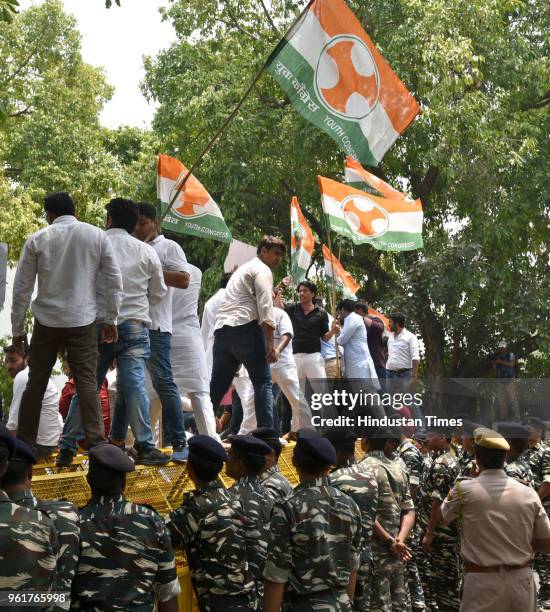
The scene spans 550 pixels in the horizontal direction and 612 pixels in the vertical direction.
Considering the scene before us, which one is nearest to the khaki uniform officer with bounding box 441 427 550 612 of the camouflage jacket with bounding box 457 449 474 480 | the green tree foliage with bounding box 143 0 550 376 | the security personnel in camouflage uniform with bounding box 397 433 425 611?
the camouflage jacket with bounding box 457 449 474 480

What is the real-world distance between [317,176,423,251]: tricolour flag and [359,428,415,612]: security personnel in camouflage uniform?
5.64 m

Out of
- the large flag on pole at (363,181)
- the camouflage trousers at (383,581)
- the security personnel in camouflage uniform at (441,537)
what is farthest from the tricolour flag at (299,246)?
the camouflage trousers at (383,581)

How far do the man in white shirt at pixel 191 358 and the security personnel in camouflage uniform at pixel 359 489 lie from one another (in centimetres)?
134

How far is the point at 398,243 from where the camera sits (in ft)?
47.4

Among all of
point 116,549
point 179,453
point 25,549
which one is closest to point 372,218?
point 179,453

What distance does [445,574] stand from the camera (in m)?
10.5

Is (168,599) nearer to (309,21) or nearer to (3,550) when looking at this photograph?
(3,550)

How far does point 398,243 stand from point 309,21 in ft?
17.8

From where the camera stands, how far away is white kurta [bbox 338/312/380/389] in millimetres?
13695

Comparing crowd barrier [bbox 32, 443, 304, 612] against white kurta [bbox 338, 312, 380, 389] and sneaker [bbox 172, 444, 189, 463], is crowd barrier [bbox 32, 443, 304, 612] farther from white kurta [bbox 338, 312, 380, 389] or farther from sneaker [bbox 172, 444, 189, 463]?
white kurta [bbox 338, 312, 380, 389]

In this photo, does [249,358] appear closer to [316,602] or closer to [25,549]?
[316,602]

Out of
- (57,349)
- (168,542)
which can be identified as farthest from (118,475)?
(57,349)

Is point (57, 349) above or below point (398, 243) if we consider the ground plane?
below

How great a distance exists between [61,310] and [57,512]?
2240 mm
